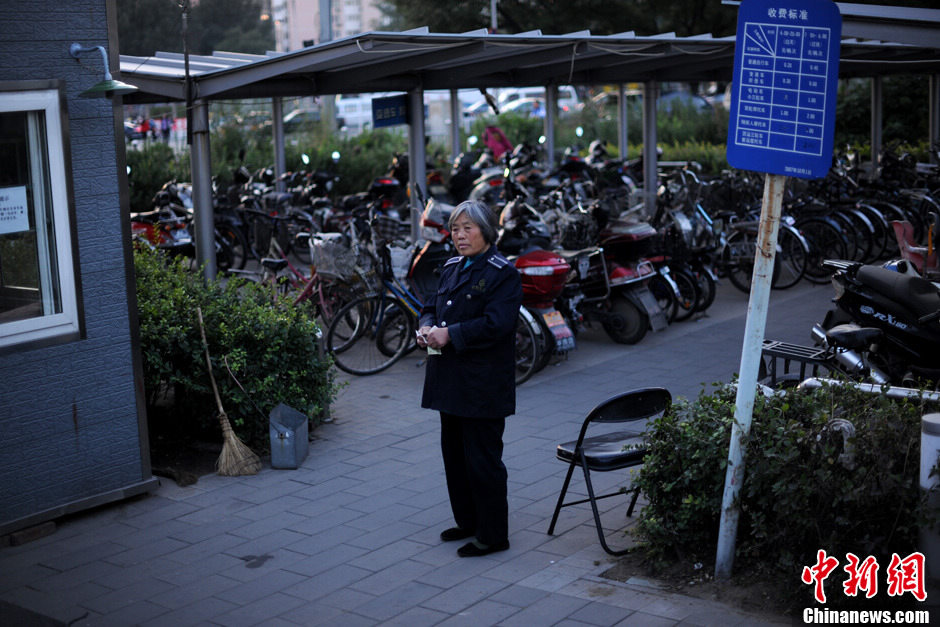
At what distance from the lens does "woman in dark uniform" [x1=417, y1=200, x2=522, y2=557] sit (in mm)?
4766

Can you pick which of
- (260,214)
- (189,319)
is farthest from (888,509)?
(260,214)

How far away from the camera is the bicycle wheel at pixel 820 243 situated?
1173 cm

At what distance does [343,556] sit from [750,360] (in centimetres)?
213

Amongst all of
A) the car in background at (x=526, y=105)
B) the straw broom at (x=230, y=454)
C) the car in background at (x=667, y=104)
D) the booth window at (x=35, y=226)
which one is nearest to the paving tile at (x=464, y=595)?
the straw broom at (x=230, y=454)

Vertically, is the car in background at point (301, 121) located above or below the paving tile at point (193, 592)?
above

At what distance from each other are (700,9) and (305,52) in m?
21.6

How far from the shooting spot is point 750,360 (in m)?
4.25

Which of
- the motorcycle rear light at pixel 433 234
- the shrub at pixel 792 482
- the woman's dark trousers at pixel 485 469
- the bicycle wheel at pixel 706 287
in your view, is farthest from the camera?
the bicycle wheel at pixel 706 287

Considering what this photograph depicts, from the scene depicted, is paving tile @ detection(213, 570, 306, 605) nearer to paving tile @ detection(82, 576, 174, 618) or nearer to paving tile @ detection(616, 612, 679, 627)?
paving tile @ detection(82, 576, 174, 618)

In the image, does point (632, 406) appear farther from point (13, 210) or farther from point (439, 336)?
point (13, 210)

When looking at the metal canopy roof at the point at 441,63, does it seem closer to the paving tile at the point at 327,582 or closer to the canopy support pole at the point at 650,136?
the canopy support pole at the point at 650,136

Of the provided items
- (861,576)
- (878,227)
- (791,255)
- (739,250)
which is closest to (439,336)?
(861,576)

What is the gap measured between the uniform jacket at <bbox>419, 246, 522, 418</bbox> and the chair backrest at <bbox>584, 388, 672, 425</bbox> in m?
0.42

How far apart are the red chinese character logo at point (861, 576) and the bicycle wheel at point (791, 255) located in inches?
302
